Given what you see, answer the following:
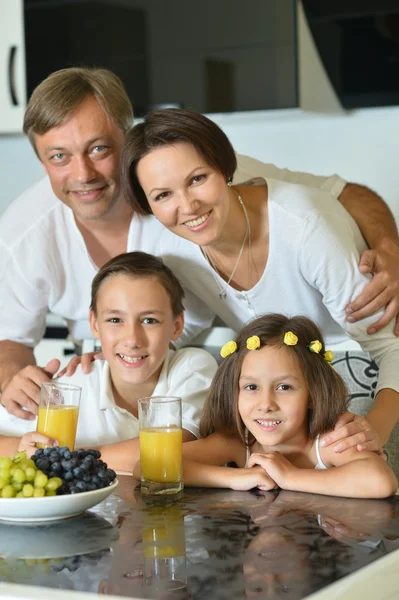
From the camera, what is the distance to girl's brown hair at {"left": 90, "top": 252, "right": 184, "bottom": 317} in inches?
81.6

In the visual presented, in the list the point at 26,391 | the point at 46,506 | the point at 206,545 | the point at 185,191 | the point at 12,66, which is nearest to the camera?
the point at 206,545

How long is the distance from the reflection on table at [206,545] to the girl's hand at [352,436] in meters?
0.19

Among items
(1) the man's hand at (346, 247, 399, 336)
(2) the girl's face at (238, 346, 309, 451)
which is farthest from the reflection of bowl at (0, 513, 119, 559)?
(1) the man's hand at (346, 247, 399, 336)

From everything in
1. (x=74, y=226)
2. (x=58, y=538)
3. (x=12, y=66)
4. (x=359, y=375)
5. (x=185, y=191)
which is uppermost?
(x=12, y=66)

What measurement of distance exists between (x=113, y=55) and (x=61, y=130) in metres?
1.67

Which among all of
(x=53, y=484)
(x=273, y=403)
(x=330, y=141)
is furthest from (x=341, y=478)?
(x=330, y=141)

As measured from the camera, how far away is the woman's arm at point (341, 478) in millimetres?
1481

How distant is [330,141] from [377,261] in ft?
5.78

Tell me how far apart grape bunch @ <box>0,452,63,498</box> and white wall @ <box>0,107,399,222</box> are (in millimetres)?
2424

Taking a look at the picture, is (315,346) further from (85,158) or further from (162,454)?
(85,158)

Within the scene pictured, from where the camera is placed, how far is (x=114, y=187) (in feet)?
7.42

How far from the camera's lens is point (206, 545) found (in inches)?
46.5

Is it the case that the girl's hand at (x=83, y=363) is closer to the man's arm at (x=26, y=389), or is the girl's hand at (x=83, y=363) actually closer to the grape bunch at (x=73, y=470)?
the man's arm at (x=26, y=389)

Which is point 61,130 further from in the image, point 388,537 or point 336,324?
point 388,537
